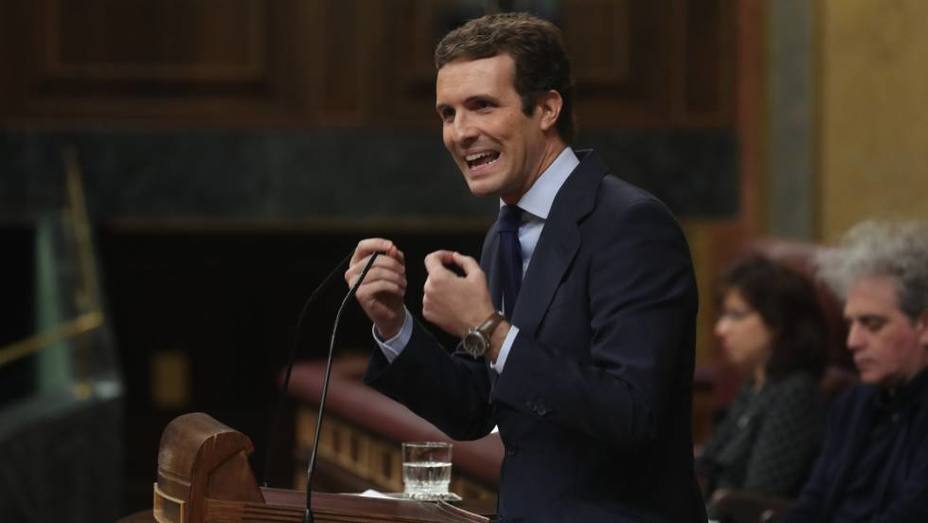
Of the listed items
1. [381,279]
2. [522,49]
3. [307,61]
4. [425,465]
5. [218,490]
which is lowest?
[425,465]

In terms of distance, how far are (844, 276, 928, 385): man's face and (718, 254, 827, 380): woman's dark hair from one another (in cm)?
70

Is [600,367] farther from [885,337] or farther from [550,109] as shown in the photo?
[885,337]

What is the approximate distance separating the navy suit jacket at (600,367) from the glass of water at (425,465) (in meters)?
0.56

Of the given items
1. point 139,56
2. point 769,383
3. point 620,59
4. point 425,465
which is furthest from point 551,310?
point 139,56

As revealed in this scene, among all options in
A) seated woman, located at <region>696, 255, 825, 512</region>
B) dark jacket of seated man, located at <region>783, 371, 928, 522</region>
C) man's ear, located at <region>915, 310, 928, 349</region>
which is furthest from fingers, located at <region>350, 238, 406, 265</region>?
seated woman, located at <region>696, 255, 825, 512</region>

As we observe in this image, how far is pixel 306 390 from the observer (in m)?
5.50

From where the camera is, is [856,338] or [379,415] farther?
[379,415]

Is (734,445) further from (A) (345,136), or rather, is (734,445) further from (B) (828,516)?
(A) (345,136)

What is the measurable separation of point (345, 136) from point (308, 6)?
22.2 inches

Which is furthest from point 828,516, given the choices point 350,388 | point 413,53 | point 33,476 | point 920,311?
point 413,53

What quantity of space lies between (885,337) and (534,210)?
1591mm

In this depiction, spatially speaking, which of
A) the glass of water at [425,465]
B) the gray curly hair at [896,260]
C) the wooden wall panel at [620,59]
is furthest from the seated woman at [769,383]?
the wooden wall panel at [620,59]

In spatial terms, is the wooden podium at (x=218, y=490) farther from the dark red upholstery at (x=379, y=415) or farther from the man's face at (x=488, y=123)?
the dark red upholstery at (x=379, y=415)

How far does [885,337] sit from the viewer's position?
12.0 ft
